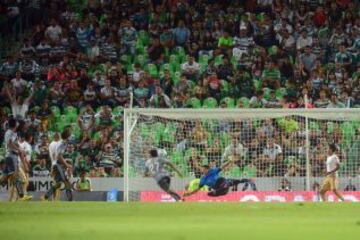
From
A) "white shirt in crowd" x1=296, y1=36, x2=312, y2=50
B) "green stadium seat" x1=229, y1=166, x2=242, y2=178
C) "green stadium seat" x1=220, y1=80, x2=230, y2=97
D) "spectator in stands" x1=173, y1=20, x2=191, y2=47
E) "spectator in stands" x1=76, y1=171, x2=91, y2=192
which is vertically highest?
"spectator in stands" x1=173, y1=20, x2=191, y2=47

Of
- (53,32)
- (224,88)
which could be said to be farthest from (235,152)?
(53,32)

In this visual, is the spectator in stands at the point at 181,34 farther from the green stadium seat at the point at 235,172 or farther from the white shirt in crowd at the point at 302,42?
the green stadium seat at the point at 235,172

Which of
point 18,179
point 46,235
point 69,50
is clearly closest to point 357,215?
point 46,235

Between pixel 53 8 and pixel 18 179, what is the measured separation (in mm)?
9083

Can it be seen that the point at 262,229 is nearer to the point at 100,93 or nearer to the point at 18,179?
the point at 18,179

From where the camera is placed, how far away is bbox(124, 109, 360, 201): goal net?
1894 cm

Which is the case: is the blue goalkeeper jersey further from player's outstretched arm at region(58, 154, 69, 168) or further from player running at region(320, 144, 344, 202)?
player's outstretched arm at region(58, 154, 69, 168)

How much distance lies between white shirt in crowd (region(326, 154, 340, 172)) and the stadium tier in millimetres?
316

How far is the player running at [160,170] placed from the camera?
59.2 feet

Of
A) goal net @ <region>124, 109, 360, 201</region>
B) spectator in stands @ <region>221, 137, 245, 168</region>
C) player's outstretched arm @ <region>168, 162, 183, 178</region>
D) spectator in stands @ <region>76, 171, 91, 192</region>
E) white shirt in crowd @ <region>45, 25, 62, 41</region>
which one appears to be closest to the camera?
player's outstretched arm @ <region>168, 162, 183, 178</region>

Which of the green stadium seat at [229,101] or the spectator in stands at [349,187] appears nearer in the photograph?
the spectator in stands at [349,187]

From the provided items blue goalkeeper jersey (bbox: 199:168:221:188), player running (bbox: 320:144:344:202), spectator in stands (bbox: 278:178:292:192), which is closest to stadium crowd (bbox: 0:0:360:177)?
blue goalkeeper jersey (bbox: 199:168:221:188)

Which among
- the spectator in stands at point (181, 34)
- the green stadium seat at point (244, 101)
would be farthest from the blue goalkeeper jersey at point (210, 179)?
the spectator in stands at point (181, 34)

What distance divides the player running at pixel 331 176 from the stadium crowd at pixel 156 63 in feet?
10.9
